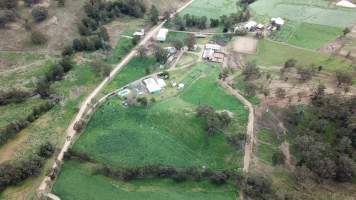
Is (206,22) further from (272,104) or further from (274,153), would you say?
(274,153)

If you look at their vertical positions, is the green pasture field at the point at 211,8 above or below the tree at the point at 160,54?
above

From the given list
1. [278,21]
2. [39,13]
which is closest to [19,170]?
[39,13]

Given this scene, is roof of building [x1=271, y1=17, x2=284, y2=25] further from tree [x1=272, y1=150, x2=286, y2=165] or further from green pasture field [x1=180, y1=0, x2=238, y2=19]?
tree [x1=272, y1=150, x2=286, y2=165]

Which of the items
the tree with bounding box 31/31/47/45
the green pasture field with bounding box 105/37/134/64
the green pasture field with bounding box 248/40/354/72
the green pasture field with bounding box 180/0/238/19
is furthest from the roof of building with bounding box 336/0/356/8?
the tree with bounding box 31/31/47/45

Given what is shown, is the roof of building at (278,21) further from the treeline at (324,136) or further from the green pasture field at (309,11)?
the treeline at (324,136)

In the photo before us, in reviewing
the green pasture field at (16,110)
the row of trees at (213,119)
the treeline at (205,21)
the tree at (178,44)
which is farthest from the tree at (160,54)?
the green pasture field at (16,110)

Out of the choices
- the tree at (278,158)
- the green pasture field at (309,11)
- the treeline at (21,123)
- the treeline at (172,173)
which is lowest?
the treeline at (172,173)
